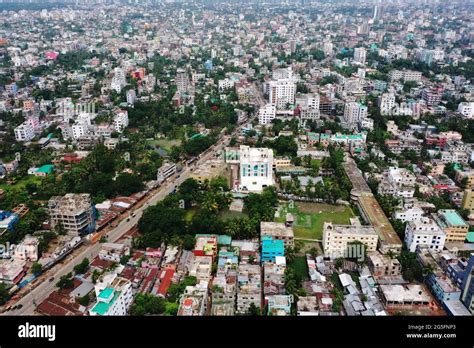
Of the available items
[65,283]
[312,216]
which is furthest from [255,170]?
[65,283]

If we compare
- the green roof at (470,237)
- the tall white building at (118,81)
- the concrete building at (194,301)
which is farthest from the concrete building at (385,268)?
the tall white building at (118,81)

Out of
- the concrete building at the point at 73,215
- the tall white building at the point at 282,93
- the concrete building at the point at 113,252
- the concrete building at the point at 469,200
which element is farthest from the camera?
the tall white building at the point at 282,93

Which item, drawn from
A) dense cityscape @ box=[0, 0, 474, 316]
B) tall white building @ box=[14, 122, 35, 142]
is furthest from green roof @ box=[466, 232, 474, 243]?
tall white building @ box=[14, 122, 35, 142]

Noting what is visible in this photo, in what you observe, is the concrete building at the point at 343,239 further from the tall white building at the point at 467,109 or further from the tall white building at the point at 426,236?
the tall white building at the point at 467,109

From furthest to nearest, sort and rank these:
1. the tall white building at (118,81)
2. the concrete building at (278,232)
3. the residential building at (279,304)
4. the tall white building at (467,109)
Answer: the tall white building at (118,81) → the tall white building at (467,109) → the concrete building at (278,232) → the residential building at (279,304)
